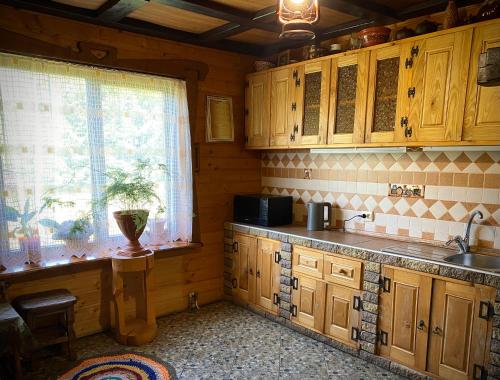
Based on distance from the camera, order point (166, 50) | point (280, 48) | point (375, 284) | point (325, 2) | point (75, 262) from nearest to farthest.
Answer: point (325, 2), point (375, 284), point (75, 262), point (166, 50), point (280, 48)

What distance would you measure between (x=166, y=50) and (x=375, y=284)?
8.84 ft

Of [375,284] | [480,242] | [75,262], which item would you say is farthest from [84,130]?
[480,242]

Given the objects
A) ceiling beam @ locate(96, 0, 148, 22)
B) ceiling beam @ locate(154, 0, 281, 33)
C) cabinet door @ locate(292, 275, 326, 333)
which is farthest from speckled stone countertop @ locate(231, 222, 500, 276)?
ceiling beam @ locate(96, 0, 148, 22)

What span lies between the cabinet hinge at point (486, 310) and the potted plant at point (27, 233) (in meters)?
3.00

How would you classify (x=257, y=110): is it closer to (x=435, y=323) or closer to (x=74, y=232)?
(x=74, y=232)

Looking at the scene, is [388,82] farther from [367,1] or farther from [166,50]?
[166,50]

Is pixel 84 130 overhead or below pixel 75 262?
overhead

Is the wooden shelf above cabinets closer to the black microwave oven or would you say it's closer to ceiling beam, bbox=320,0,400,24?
ceiling beam, bbox=320,0,400,24

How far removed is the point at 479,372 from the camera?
2.15 m

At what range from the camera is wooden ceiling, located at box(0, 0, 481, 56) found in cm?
254

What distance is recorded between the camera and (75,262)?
9.21 ft

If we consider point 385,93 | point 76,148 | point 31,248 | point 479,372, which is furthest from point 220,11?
point 479,372

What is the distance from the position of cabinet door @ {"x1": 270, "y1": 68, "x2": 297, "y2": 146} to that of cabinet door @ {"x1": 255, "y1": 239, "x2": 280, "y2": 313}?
3.28 ft

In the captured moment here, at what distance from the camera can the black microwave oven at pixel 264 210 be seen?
3494 mm
